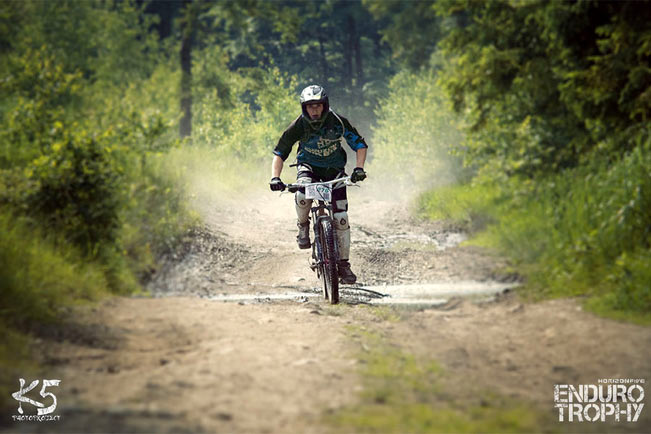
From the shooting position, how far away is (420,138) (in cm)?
2003

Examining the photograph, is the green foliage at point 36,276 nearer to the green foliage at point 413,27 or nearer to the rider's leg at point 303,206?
the rider's leg at point 303,206

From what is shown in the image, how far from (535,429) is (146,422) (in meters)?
2.31

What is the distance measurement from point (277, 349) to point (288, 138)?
129 inches

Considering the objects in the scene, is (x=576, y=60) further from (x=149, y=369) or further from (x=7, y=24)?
(x=7, y=24)

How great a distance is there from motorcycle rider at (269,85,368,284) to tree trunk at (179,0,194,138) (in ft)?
39.6

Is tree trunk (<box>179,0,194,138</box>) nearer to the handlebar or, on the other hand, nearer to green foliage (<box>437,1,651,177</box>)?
green foliage (<box>437,1,651,177</box>)

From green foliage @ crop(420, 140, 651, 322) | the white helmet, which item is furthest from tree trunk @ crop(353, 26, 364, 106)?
the white helmet

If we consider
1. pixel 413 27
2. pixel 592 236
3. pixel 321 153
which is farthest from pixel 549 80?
pixel 413 27

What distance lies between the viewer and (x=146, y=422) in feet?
13.6

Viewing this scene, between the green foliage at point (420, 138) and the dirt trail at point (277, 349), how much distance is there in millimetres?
6254

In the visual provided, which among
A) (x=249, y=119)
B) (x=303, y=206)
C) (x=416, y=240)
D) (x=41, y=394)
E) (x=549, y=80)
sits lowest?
(x=41, y=394)

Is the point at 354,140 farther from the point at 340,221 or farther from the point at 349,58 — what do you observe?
the point at 349,58

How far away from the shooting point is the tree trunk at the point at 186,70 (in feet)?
65.7

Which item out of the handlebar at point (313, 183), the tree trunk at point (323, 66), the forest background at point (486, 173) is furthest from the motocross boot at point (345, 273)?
the tree trunk at point (323, 66)
